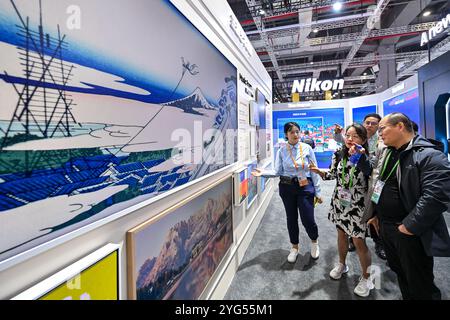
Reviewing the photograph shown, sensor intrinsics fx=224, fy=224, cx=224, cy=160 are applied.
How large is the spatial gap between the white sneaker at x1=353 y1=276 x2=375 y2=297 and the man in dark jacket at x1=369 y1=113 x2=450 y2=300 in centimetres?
42

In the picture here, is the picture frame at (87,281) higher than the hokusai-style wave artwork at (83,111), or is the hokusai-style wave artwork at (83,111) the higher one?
the hokusai-style wave artwork at (83,111)

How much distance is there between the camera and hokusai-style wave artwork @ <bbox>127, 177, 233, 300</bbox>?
1125 millimetres

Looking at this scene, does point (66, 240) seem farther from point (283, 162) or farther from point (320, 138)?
point (320, 138)

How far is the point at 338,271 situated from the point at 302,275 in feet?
1.26

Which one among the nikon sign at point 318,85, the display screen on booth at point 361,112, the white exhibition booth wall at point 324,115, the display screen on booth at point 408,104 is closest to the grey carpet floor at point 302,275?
the display screen on booth at point 408,104

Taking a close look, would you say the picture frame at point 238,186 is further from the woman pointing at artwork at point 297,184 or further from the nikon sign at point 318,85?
the nikon sign at point 318,85

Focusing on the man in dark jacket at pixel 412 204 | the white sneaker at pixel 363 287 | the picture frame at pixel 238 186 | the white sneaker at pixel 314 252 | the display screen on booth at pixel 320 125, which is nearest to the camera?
the man in dark jacket at pixel 412 204

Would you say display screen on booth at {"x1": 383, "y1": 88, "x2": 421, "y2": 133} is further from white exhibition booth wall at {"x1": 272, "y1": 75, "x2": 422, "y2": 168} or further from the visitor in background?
the visitor in background

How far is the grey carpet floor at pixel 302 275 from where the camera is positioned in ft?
7.29

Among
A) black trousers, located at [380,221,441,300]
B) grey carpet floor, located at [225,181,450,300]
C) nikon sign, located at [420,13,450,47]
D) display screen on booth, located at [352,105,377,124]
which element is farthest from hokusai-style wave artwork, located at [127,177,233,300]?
display screen on booth, located at [352,105,377,124]

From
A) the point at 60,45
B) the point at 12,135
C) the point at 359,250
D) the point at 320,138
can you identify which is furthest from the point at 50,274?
the point at 320,138

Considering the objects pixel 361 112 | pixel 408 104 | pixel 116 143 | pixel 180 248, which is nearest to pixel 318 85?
pixel 361 112

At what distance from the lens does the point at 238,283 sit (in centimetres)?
244

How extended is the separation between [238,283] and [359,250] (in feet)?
4.19
